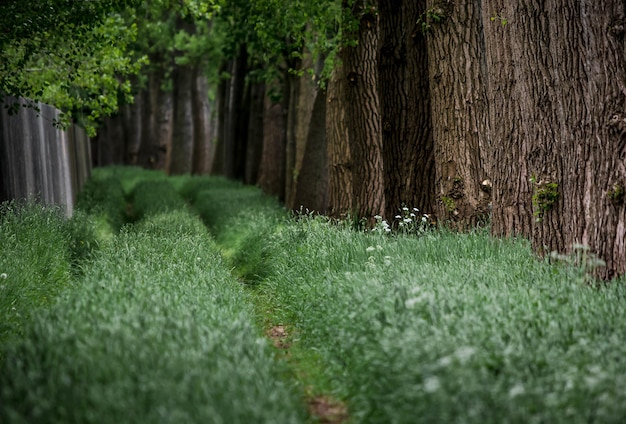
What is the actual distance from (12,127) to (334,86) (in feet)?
16.5

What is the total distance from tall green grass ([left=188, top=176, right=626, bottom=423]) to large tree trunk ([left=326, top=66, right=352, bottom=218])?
Result: 4.02m

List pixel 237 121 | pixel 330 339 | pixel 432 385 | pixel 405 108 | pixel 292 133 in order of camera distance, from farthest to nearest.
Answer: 1. pixel 237 121
2. pixel 292 133
3. pixel 405 108
4. pixel 330 339
5. pixel 432 385

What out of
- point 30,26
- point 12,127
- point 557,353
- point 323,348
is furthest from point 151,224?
point 557,353

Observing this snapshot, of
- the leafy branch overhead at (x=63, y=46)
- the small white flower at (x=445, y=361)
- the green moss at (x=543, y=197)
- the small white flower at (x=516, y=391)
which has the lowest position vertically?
the small white flower at (x=516, y=391)

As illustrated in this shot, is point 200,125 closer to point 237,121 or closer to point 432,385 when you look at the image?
point 237,121

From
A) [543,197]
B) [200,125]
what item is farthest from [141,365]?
[200,125]

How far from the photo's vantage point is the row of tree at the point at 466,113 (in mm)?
6613

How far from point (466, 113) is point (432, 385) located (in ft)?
20.6

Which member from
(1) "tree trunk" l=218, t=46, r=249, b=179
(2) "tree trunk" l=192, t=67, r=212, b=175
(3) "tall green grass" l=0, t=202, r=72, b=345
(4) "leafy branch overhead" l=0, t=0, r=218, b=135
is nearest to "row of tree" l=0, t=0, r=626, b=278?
(4) "leafy branch overhead" l=0, t=0, r=218, b=135

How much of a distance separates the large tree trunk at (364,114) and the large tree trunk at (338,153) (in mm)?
404

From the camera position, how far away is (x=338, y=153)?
41.0 feet

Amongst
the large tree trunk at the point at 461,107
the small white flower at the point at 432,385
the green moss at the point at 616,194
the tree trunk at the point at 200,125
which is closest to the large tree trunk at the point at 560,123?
the green moss at the point at 616,194

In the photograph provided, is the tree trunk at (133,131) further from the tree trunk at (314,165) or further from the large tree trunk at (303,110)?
the tree trunk at (314,165)

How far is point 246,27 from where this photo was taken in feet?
60.1
